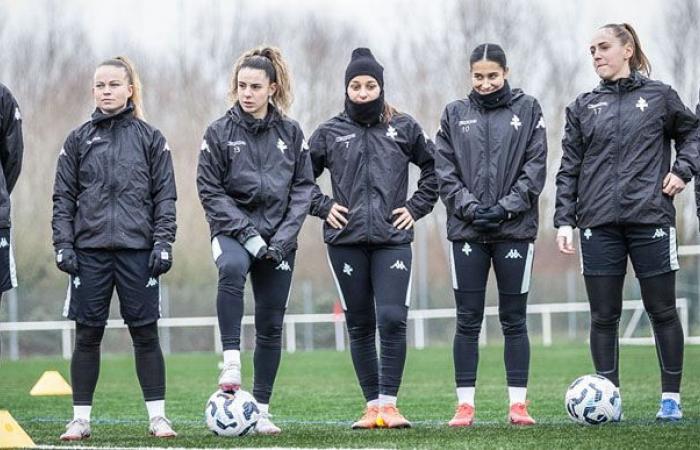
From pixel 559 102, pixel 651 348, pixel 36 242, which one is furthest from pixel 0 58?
pixel 651 348

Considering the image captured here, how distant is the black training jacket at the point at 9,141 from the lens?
678 cm

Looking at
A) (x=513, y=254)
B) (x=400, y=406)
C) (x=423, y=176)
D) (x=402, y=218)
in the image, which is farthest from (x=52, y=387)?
(x=513, y=254)

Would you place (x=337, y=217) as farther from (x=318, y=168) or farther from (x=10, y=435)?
(x=10, y=435)

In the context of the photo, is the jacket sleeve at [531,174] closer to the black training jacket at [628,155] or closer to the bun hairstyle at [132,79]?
the black training jacket at [628,155]

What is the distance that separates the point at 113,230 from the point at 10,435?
4.33ft

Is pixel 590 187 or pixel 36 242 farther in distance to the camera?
pixel 36 242

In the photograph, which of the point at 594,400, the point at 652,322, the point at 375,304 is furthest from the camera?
the point at 375,304

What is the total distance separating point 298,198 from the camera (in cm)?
706

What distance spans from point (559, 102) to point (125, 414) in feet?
68.7

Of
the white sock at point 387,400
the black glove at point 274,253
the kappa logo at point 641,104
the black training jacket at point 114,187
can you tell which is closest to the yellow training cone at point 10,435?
the black training jacket at point 114,187

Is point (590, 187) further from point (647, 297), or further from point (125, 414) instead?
point (125, 414)

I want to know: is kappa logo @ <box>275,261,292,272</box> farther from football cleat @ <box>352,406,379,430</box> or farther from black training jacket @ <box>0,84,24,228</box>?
black training jacket @ <box>0,84,24,228</box>

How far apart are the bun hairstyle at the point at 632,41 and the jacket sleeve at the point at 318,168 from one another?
168 cm

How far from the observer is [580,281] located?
27.4 metres
